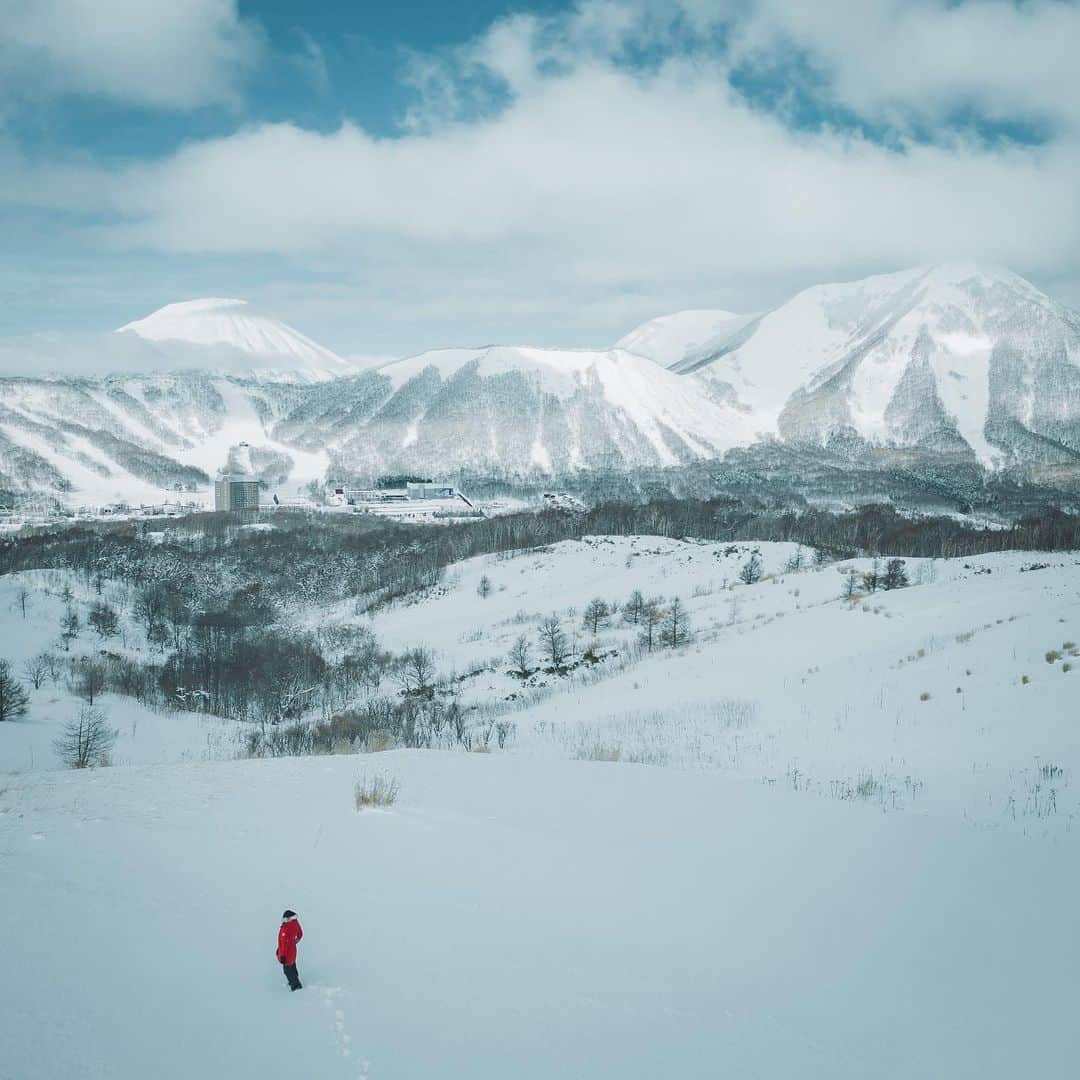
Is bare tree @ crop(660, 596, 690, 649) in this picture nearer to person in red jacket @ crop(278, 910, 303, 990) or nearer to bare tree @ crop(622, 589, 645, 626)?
bare tree @ crop(622, 589, 645, 626)

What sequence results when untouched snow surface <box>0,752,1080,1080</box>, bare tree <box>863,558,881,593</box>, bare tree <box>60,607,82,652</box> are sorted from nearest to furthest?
1. untouched snow surface <box>0,752,1080,1080</box>
2. bare tree <box>863,558,881,593</box>
3. bare tree <box>60,607,82,652</box>

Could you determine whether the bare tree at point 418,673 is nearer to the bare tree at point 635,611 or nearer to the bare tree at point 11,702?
the bare tree at point 635,611

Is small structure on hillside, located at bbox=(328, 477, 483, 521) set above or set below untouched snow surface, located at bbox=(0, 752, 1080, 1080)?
above

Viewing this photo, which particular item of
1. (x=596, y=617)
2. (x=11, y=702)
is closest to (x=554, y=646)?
(x=596, y=617)

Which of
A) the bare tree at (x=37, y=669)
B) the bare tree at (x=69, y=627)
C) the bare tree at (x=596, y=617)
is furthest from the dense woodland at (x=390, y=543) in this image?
the bare tree at (x=37, y=669)

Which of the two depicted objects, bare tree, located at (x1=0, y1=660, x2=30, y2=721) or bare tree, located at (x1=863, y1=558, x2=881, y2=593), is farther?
bare tree, located at (x1=863, y1=558, x2=881, y2=593)


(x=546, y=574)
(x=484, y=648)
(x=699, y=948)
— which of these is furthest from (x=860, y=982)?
(x=546, y=574)

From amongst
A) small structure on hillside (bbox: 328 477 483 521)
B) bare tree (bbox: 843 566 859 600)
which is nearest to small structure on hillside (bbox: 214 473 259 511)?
small structure on hillside (bbox: 328 477 483 521)
